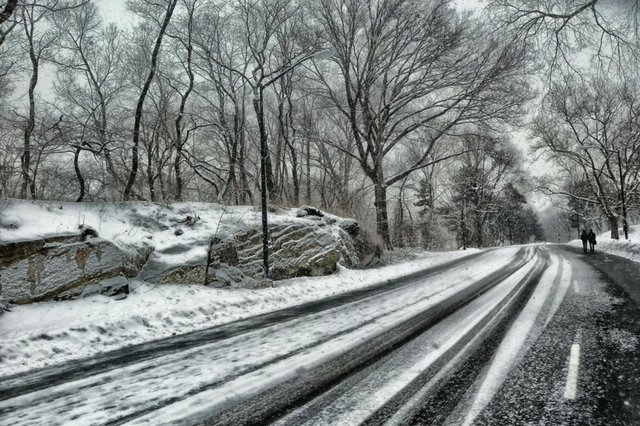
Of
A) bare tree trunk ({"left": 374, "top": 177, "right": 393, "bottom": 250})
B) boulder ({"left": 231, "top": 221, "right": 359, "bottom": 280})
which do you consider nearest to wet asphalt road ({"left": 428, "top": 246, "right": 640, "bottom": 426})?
boulder ({"left": 231, "top": 221, "right": 359, "bottom": 280})

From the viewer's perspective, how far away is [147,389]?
3.57 meters

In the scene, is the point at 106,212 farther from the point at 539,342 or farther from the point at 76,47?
the point at 76,47

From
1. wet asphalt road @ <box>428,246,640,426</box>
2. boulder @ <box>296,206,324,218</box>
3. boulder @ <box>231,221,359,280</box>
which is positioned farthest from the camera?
boulder @ <box>296,206,324,218</box>

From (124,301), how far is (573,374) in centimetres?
778

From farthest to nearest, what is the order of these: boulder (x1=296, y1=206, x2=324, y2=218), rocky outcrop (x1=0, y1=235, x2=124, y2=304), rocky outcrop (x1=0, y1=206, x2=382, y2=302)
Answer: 1. boulder (x1=296, y1=206, x2=324, y2=218)
2. rocky outcrop (x1=0, y1=206, x2=382, y2=302)
3. rocky outcrop (x1=0, y1=235, x2=124, y2=304)

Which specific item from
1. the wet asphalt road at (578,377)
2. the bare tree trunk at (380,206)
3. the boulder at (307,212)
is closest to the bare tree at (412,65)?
the bare tree trunk at (380,206)

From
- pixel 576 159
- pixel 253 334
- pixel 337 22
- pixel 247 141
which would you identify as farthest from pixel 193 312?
pixel 576 159

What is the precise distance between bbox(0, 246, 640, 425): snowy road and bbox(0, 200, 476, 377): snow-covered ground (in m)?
0.89

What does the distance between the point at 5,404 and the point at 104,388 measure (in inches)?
32.9

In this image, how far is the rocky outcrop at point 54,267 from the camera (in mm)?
6812

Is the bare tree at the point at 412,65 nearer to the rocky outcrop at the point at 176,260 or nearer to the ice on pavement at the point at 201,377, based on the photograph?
the rocky outcrop at the point at 176,260

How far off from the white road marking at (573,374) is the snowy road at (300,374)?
19.0 inches

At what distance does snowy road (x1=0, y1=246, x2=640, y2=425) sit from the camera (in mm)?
2957

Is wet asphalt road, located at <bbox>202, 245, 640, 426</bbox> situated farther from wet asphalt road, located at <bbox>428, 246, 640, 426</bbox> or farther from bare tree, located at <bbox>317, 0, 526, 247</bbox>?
bare tree, located at <bbox>317, 0, 526, 247</bbox>
